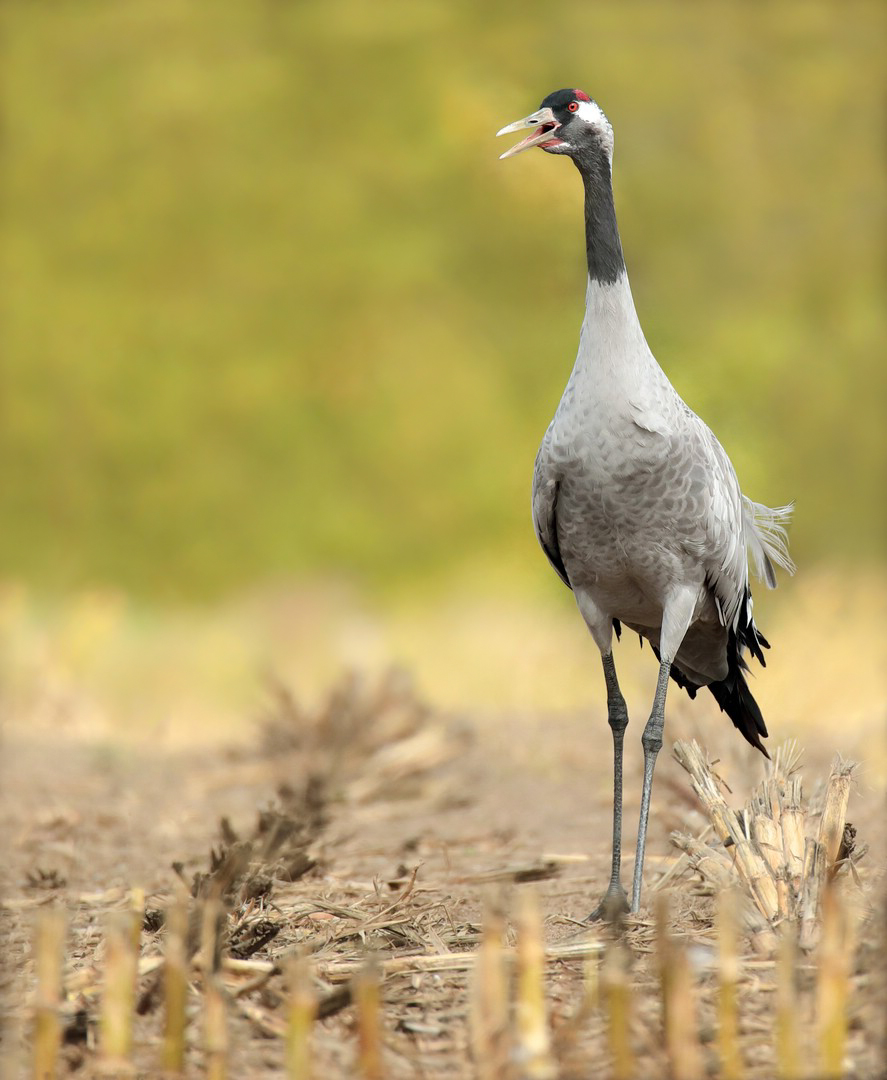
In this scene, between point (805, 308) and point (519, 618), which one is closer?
point (519, 618)

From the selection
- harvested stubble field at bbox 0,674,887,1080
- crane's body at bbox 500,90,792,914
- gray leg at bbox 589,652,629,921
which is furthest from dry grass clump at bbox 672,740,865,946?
crane's body at bbox 500,90,792,914

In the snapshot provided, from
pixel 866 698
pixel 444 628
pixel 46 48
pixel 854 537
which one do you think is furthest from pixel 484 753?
pixel 46 48

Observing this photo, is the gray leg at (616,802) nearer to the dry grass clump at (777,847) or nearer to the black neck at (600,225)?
the dry grass clump at (777,847)

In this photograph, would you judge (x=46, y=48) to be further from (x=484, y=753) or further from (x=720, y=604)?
(x=720, y=604)

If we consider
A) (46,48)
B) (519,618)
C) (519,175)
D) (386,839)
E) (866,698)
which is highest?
(46,48)

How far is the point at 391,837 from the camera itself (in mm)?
6113

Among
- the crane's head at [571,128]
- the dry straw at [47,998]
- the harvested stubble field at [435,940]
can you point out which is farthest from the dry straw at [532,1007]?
the crane's head at [571,128]

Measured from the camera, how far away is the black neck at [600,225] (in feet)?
14.0

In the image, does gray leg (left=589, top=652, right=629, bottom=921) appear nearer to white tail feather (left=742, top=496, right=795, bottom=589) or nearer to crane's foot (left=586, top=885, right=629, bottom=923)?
crane's foot (left=586, top=885, right=629, bottom=923)

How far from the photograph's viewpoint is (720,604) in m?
4.71

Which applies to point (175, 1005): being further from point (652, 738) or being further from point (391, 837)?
point (391, 837)

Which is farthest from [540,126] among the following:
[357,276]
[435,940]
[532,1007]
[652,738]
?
[357,276]

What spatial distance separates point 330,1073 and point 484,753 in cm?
561

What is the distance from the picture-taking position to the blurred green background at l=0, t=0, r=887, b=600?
24562 millimetres
